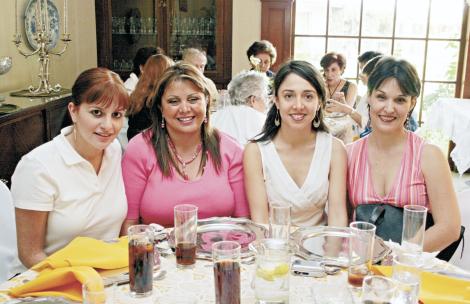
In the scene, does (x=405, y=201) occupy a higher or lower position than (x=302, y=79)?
lower

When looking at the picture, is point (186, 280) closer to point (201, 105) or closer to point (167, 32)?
point (201, 105)

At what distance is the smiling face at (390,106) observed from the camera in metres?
2.02

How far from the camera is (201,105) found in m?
2.12

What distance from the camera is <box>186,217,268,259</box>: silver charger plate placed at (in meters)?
1.58

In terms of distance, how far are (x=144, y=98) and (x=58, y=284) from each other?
2162 millimetres

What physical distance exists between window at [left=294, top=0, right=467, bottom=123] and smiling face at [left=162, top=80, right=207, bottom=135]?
3.50 meters

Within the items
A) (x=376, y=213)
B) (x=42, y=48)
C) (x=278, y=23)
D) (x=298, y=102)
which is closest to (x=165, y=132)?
(x=298, y=102)

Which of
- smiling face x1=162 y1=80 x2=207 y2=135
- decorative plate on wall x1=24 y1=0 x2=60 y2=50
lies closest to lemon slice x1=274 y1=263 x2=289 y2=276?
smiling face x1=162 y1=80 x2=207 y2=135

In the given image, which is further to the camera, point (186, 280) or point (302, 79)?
point (302, 79)

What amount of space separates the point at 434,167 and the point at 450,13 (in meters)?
3.81

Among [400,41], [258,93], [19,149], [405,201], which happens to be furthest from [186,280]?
[400,41]

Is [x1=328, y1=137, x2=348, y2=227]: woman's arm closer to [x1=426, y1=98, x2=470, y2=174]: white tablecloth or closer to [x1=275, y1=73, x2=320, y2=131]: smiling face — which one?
[x1=275, y1=73, x2=320, y2=131]: smiling face

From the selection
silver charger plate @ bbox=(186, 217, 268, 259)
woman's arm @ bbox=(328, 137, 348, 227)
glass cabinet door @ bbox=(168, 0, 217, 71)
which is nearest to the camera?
silver charger plate @ bbox=(186, 217, 268, 259)

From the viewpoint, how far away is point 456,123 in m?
4.61
